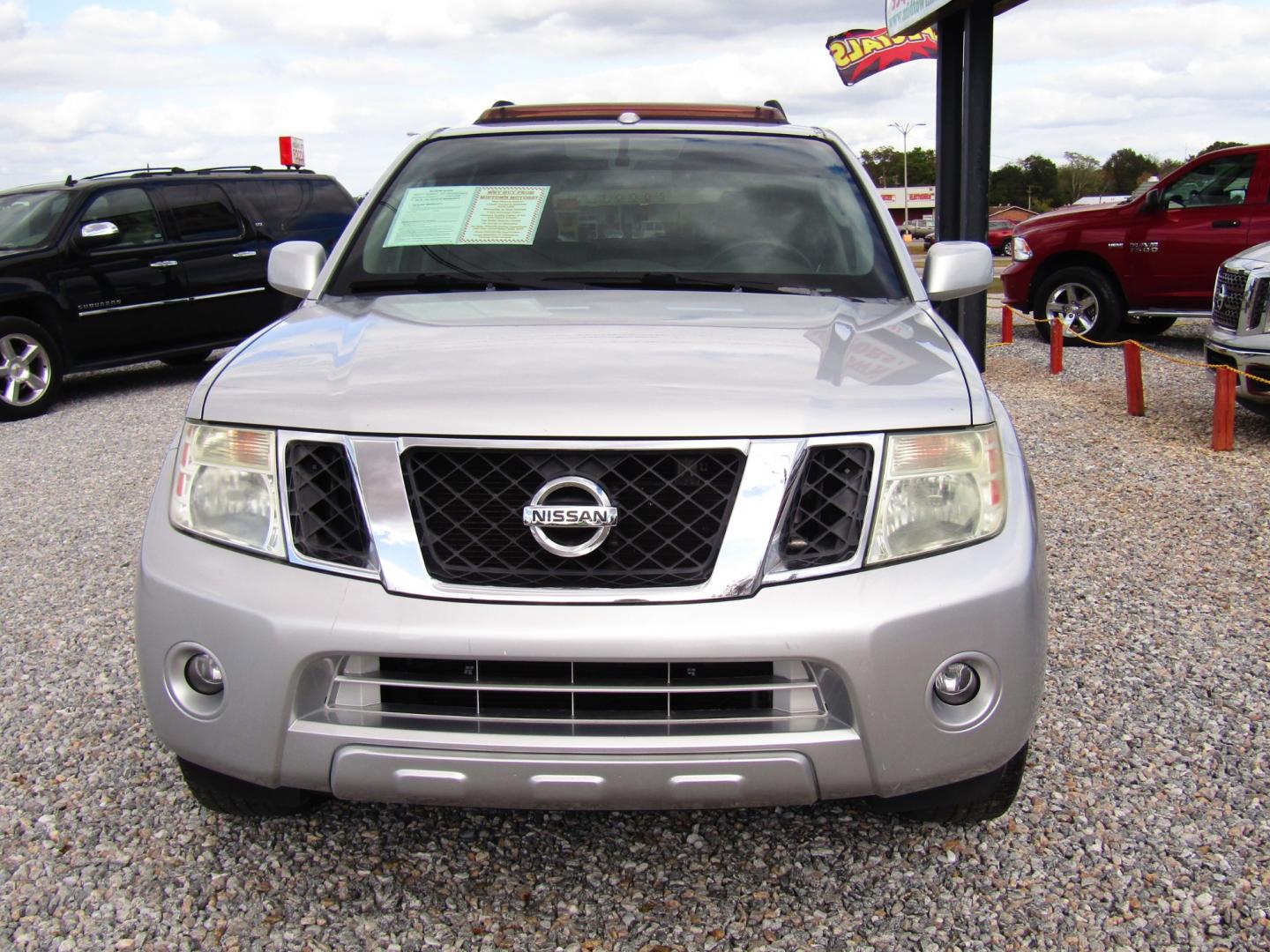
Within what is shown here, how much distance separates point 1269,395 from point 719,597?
5.82 meters

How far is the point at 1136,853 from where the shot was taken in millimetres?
2654

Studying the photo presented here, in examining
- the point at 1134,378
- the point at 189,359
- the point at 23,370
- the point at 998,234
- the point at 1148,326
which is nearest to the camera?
the point at 1134,378

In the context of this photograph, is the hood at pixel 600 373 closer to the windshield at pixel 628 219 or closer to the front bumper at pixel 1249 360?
the windshield at pixel 628 219

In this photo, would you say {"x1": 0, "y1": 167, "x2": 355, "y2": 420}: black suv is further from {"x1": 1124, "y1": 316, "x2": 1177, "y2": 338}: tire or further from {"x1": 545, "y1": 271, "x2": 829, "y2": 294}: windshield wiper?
{"x1": 1124, "y1": 316, "x2": 1177, "y2": 338}: tire

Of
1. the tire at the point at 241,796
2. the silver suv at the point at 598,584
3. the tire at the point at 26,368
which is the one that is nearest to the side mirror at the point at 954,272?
the silver suv at the point at 598,584

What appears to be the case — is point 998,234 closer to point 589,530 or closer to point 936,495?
point 936,495

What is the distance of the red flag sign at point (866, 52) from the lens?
22859 millimetres

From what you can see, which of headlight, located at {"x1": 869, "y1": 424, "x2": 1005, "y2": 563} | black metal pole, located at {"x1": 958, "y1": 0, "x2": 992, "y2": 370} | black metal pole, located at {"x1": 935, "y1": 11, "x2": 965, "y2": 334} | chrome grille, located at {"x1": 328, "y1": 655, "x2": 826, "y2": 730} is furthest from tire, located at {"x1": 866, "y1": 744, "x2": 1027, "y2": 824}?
black metal pole, located at {"x1": 935, "y1": 11, "x2": 965, "y2": 334}

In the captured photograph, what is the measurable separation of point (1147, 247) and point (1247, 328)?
178 inches

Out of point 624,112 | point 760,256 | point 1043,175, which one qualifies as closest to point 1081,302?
point 624,112

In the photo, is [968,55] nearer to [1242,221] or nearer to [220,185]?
[1242,221]

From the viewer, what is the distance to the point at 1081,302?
11.8m

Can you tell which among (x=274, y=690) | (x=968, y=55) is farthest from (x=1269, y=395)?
(x=274, y=690)

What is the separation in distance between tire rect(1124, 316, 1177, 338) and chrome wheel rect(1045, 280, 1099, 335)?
0.71 m
